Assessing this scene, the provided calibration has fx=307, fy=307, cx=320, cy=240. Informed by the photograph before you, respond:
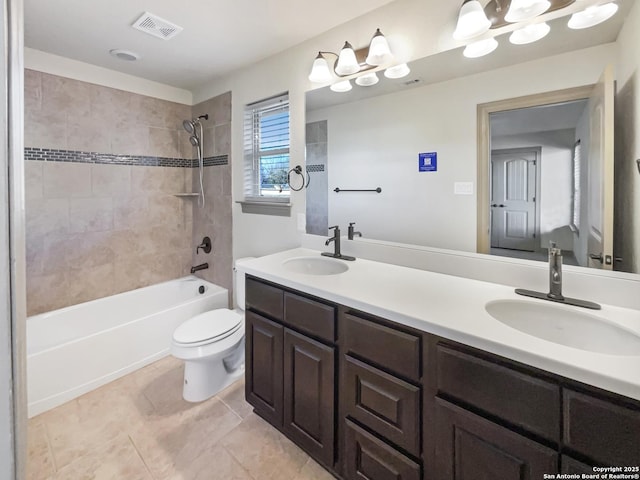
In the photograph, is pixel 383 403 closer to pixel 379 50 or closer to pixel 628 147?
pixel 628 147

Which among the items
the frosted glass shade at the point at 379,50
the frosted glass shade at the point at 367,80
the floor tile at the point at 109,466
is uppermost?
the frosted glass shade at the point at 379,50

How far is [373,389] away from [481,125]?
1.26 meters

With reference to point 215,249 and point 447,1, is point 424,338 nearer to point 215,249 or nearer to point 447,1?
point 447,1

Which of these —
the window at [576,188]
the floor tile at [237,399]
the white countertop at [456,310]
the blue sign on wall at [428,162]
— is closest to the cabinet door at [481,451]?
the white countertop at [456,310]

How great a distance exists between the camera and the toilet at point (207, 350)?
1875 millimetres

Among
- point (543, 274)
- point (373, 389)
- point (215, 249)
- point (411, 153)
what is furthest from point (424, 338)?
point (215, 249)

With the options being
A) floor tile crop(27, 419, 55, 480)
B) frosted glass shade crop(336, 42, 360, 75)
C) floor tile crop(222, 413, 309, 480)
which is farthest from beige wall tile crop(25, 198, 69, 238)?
frosted glass shade crop(336, 42, 360, 75)

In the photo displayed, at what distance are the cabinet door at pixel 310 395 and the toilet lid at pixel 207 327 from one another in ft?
2.30

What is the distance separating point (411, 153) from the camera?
5.45 ft

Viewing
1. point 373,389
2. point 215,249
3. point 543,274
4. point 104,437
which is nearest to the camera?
point 373,389

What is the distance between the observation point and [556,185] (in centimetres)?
124

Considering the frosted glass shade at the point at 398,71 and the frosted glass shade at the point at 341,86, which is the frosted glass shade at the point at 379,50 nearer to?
the frosted glass shade at the point at 398,71

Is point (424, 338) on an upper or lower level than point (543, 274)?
lower

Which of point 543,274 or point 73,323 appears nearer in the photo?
point 543,274
